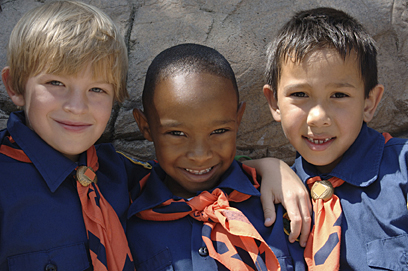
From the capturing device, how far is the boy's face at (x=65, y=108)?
1.59 m

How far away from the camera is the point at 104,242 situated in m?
1.58

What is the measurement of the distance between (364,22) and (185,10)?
107 centimetres

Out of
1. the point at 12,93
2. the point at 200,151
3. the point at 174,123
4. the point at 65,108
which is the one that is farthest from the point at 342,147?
the point at 12,93

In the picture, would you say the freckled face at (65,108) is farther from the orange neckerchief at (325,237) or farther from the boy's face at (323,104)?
the orange neckerchief at (325,237)

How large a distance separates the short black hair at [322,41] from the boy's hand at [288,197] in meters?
0.42

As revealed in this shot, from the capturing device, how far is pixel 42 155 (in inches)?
63.2

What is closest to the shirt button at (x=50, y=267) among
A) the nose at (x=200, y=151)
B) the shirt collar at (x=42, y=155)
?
the shirt collar at (x=42, y=155)

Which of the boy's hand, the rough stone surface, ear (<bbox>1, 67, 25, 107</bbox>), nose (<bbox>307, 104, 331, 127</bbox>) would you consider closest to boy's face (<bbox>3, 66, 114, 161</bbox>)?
ear (<bbox>1, 67, 25, 107</bbox>)

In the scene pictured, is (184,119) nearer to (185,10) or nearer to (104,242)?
(104,242)

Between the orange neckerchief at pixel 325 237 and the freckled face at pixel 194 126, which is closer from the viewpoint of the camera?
the orange neckerchief at pixel 325 237

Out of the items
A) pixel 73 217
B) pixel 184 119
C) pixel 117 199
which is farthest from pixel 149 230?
pixel 184 119

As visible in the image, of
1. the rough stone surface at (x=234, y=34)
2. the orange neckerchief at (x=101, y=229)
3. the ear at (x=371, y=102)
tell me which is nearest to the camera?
the orange neckerchief at (x=101, y=229)

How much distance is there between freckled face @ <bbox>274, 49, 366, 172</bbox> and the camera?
1.75 meters

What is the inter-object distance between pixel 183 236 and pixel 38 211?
610 millimetres
